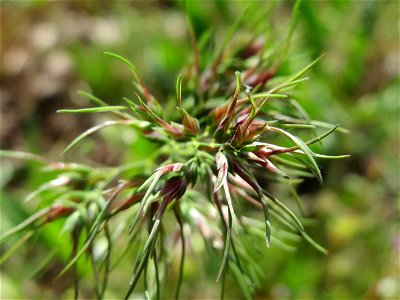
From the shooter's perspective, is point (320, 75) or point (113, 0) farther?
point (113, 0)

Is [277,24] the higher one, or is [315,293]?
[277,24]

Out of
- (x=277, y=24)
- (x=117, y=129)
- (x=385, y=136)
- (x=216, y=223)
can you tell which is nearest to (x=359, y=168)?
(x=385, y=136)

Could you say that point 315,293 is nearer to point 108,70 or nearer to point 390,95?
point 390,95

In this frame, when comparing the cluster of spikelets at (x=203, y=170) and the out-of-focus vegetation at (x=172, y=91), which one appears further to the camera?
the out-of-focus vegetation at (x=172, y=91)

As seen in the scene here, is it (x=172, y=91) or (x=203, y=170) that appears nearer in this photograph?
(x=203, y=170)
